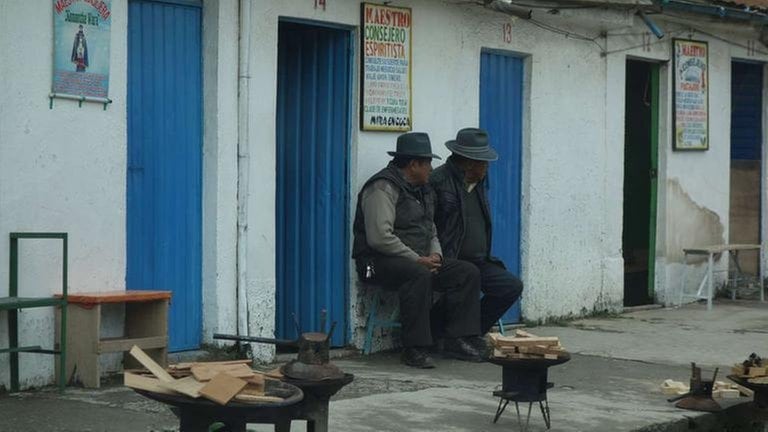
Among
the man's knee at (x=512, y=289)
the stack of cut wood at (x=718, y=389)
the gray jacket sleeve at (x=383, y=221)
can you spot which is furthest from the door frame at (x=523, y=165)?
the stack of cut wood at (x=718, y=389)

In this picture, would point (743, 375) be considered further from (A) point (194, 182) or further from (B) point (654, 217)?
(B) point (654, 217)

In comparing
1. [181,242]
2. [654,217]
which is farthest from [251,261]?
[654,217]

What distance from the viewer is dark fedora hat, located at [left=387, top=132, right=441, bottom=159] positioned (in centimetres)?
1080

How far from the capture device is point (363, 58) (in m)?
11.2

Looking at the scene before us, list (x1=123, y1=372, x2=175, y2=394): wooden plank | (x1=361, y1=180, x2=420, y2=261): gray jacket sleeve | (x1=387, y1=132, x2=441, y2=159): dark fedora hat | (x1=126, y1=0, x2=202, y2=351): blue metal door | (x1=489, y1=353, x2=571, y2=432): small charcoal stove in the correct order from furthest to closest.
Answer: (x1=387, y1=132, x2=441, y2=159): dark fedora hat, (x1=361, y1=180, x2=420, y2=261): gray jacket sleeve, (x1=126, y1=0, x2=202, y2=351): blue metal door, (x1=489, y1=353, x2=571, y2=432): small charcoal stove, (x1=123, y1=372, x2=175, y2=394): wooden plank

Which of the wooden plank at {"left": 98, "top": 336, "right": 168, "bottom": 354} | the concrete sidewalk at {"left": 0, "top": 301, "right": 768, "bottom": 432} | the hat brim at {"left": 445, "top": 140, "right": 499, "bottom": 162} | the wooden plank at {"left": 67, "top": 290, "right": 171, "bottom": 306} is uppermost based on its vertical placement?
the hat brim at {"left": 445, "top": 140, "right": 499, "bottom": 162}

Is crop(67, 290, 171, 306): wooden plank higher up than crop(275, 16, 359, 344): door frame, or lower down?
lower down

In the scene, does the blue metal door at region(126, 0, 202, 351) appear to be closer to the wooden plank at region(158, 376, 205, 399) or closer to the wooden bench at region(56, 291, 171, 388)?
the wooden bench at region(56, 291, 171, 388)

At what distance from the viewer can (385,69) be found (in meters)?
11.4

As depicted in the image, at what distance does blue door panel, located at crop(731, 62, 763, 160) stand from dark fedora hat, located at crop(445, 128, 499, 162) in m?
6.48

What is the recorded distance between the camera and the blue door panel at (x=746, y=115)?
16.9 meters

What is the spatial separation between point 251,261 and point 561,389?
8.09 ft

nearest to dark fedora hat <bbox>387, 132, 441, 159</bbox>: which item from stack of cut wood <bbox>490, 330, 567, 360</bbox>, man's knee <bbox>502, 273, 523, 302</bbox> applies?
man's knee <bbox>502, 273, 523, 302</bbox>

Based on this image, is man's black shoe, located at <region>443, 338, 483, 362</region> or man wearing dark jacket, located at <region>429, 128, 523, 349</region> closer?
man's black shoe, located at <region>443, 338, 483, 362</region>
